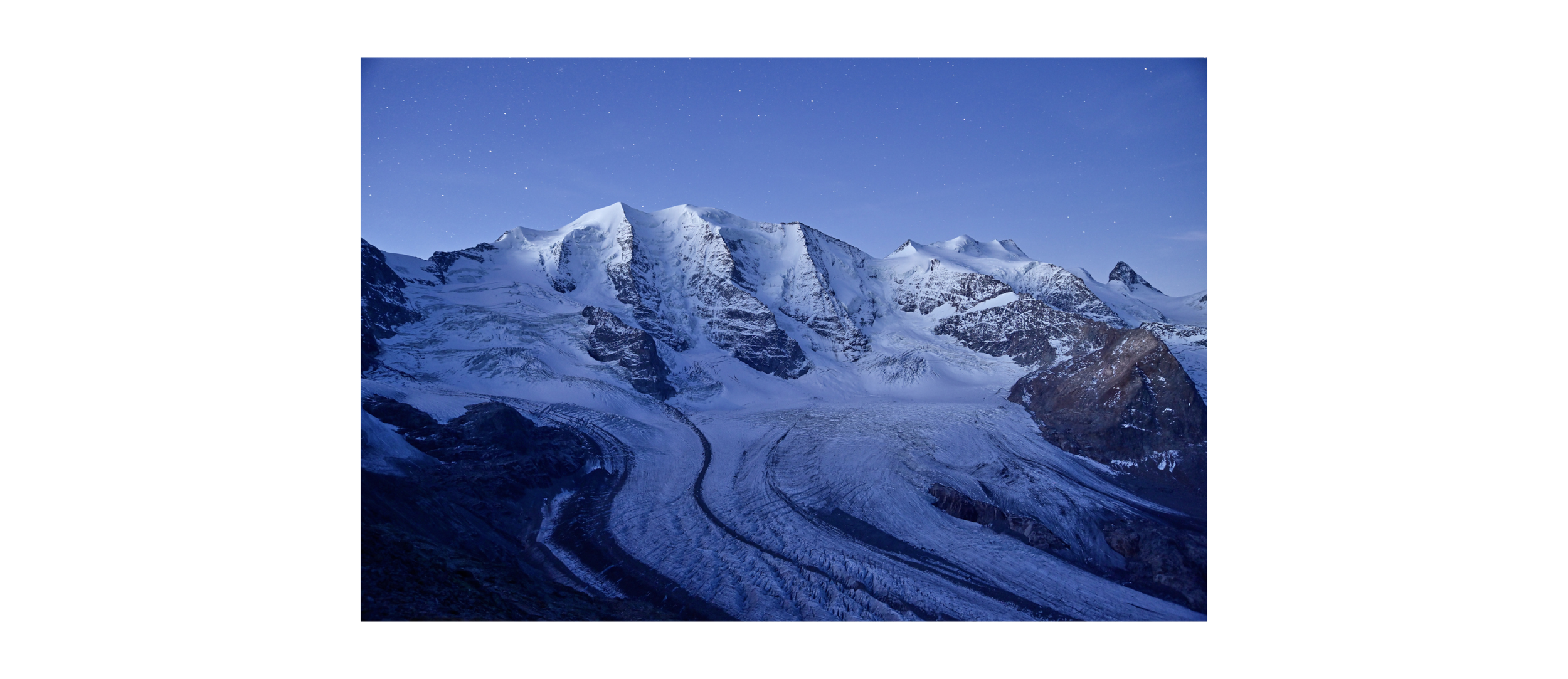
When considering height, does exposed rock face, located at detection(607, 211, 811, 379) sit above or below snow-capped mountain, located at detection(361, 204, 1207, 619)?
above

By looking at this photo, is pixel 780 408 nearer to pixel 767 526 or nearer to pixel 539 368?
pixel 539 368

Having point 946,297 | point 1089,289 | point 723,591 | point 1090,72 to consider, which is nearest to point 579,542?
point 723,591

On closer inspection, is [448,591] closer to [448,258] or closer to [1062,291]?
[448,258]

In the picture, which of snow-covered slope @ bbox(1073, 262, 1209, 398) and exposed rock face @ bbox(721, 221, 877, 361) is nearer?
snow-covered slope @ bbox(1073, 262, 1209, 398)

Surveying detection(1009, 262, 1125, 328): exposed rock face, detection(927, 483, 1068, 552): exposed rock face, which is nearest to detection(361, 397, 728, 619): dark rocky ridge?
detection(927, 483, 1068, 552): exposed rock face

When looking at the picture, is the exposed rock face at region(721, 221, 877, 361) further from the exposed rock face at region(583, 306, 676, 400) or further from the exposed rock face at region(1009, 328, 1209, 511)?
the exposed rock face at region(1009, 328, 1209, 511)

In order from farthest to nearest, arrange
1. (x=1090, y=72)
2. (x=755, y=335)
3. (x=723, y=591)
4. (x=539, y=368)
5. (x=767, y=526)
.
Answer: (x=755, y=335)
(x=539, y=368)
(x=767, y=526)
(x=723, y=591)
(x=1090, y=72)

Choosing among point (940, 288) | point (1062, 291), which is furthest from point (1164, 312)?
point (940, 288)
